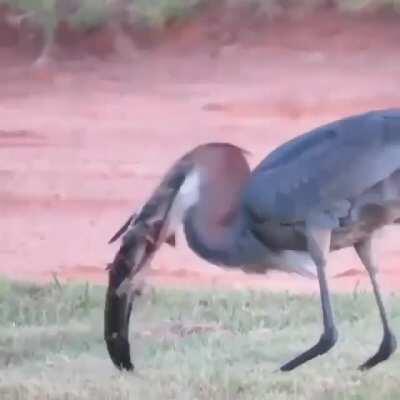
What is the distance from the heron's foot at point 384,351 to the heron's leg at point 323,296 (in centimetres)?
8

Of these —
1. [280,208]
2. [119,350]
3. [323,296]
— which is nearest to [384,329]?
[323,296]

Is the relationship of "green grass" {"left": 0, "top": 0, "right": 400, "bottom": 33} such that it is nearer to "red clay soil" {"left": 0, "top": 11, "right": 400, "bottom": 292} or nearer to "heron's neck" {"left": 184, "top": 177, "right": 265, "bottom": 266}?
"red clay soil" {"left": 0, "top": 11, "right": 400, "bottom": 292}

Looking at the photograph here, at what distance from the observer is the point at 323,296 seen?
9.18ft

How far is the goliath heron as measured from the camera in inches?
107

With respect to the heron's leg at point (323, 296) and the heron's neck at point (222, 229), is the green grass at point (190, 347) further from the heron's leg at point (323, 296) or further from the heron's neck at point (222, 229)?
the heron's neck at point (222, 229)

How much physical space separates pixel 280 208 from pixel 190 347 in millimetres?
456

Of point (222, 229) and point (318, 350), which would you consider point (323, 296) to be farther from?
point (222, 229)

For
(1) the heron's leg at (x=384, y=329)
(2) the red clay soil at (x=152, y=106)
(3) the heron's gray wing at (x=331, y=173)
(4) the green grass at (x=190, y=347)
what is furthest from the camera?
(2) the red clay soil at (x=152, y=106)

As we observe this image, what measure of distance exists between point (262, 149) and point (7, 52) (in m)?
1.19

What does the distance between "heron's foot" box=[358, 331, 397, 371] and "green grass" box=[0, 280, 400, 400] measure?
0.06 feet

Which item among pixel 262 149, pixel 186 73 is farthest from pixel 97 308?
pixel 186 73

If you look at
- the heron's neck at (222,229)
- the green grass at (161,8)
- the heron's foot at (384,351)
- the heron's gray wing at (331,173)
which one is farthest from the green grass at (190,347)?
the green grass at (161,8)

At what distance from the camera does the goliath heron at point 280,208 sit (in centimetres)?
271

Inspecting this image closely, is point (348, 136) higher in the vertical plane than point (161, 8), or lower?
higher
